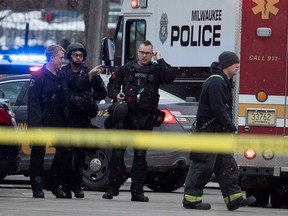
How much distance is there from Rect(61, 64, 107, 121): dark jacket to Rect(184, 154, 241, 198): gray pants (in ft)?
5.35

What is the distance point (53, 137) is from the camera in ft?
47.0

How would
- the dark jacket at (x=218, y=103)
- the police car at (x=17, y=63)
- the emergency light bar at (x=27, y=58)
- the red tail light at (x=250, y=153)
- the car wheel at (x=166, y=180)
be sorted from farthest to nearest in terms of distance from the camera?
the emergency light bar at (x=27, y=58)
the police car at (x=17, y=63)
the car wheel at (x=166, y=180)
the red tail light at (x=250, y=153)
the dark jacket at (x=218, y=103)

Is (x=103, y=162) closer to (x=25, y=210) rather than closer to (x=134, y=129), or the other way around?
(x=134, y=129)

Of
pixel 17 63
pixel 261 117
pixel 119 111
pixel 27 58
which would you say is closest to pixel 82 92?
pixel 119 111

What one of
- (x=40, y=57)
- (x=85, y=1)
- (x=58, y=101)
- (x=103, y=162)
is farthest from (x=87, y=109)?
→ (x=85, y=1)

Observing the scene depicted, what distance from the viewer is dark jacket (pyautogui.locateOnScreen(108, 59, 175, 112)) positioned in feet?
46.1

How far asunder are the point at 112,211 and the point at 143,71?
7.24 feet

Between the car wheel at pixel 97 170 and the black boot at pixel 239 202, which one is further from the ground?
the black boot at pixel 239 202

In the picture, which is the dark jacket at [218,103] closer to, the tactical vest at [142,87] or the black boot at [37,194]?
the tactical vest at [142,87]

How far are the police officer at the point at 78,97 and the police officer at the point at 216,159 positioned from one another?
1.59m

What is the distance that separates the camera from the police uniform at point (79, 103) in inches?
562

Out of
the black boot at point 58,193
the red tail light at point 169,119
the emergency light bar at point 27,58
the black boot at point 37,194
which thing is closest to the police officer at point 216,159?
the black boot at point 58,193

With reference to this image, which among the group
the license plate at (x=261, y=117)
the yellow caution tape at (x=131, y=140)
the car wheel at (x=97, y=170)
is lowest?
the car wheel at (x=97, y=170)

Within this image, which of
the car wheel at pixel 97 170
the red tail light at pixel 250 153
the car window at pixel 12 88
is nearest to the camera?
the red tail light at pixel 250 153
